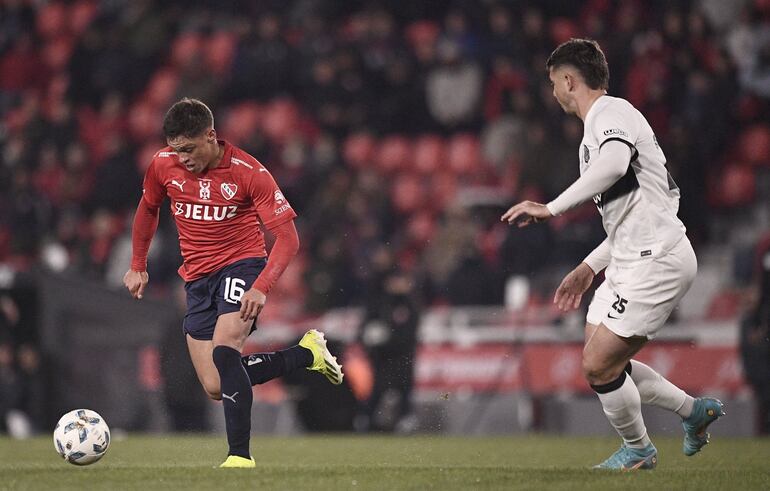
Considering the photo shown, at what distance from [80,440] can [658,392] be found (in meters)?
2.93

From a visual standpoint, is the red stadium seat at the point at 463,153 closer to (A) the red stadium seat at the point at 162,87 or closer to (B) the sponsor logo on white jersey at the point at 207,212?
(A) the red stadium seat at the point at 162,87

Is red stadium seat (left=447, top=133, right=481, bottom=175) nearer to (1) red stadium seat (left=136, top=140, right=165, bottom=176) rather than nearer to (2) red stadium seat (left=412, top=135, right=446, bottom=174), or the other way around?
(2) red stadium seat (left=412, top=135, right=446, bottom=174)

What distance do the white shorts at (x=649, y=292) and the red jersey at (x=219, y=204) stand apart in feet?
5.60

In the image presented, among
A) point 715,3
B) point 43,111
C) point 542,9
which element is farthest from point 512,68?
point 43,111

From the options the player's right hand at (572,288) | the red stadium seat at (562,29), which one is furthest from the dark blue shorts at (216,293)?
the red stadium seat at (562,29)

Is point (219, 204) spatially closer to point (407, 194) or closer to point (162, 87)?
point (407, 194)

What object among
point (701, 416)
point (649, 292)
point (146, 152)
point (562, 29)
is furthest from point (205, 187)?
point (146, 152)

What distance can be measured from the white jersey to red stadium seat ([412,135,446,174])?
29.0ft

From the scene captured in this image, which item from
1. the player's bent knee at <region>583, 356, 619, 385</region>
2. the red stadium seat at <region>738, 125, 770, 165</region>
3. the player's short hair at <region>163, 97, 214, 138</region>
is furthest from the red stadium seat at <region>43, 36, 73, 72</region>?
the player's bent knee at <region>583, 356, 619, 385</region>

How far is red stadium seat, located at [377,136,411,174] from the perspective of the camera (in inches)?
600

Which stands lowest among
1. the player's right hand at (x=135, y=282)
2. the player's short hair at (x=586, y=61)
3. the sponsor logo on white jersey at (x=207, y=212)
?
the player's right hand at (x=135, y=282)

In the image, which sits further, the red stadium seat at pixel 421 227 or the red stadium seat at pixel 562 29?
the red stadium seat at pixel 562 29

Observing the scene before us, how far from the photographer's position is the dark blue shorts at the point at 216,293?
6.63m

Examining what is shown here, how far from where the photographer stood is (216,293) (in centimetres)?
679
